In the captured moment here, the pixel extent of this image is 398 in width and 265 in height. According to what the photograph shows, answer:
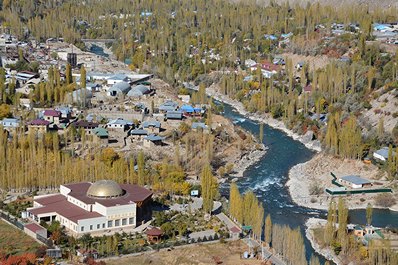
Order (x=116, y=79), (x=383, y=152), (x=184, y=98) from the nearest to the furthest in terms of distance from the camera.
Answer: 1. (x=383, y=152)
2. (x=184, y=98)
3. (x=116, y=79)

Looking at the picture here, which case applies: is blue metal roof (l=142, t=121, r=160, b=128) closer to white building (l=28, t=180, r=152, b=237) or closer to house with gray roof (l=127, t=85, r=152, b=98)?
house with gray roof (l=127, t=85, r=152, b=98)

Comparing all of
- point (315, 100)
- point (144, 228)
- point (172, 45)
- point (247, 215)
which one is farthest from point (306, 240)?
point (172, 45)

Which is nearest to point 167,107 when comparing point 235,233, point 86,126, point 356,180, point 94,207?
point 86,126

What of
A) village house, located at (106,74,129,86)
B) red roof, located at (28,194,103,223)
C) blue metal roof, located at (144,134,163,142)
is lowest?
red roof, located at (28,194,103,223)

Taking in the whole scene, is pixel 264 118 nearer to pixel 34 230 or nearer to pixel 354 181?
pixel 354 181

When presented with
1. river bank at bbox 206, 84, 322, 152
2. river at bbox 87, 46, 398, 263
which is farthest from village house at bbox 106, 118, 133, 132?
river bank at bbox 206, 84, 322, 152
